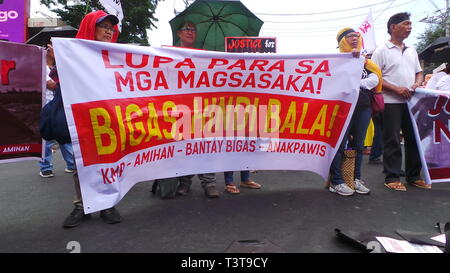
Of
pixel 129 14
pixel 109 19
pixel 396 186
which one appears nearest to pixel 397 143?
pixel 396 186

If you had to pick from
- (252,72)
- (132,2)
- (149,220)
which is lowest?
(149,220)

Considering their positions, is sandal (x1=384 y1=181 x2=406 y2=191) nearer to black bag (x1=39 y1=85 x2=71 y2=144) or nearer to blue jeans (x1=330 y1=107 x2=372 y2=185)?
blue jeans (x1=330 y1=107 x2=372 y2=185)

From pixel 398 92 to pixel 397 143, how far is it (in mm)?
618

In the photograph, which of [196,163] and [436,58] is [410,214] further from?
[436,58]

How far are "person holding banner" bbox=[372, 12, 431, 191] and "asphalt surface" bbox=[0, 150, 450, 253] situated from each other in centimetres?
26

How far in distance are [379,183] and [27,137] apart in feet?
13.0

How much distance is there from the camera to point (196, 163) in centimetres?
304

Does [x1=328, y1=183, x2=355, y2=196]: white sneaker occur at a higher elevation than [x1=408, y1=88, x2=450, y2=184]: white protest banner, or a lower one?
lower

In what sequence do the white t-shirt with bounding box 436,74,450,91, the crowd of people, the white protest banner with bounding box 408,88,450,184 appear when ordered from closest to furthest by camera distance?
the crowd of people
the white protest banner with bounding box 408,88,450,184
the white t-shirt with bounding box 436,74,450,91

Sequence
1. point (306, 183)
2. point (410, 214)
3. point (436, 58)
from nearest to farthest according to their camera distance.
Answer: point (410, 214) < point (306, 183) < point (436, 58)

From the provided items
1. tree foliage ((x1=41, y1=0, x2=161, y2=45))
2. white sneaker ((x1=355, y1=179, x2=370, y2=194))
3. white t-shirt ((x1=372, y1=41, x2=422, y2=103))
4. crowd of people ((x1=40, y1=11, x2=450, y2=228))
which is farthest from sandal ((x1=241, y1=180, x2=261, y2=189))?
tree foliage ((x1=41, y1=0, x2=161, y2=45))

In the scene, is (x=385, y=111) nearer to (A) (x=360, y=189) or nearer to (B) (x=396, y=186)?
(B) (x=396, y=186)

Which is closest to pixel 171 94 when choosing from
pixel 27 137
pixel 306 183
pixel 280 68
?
pixel 280 68

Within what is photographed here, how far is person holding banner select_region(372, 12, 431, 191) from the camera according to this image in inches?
149
